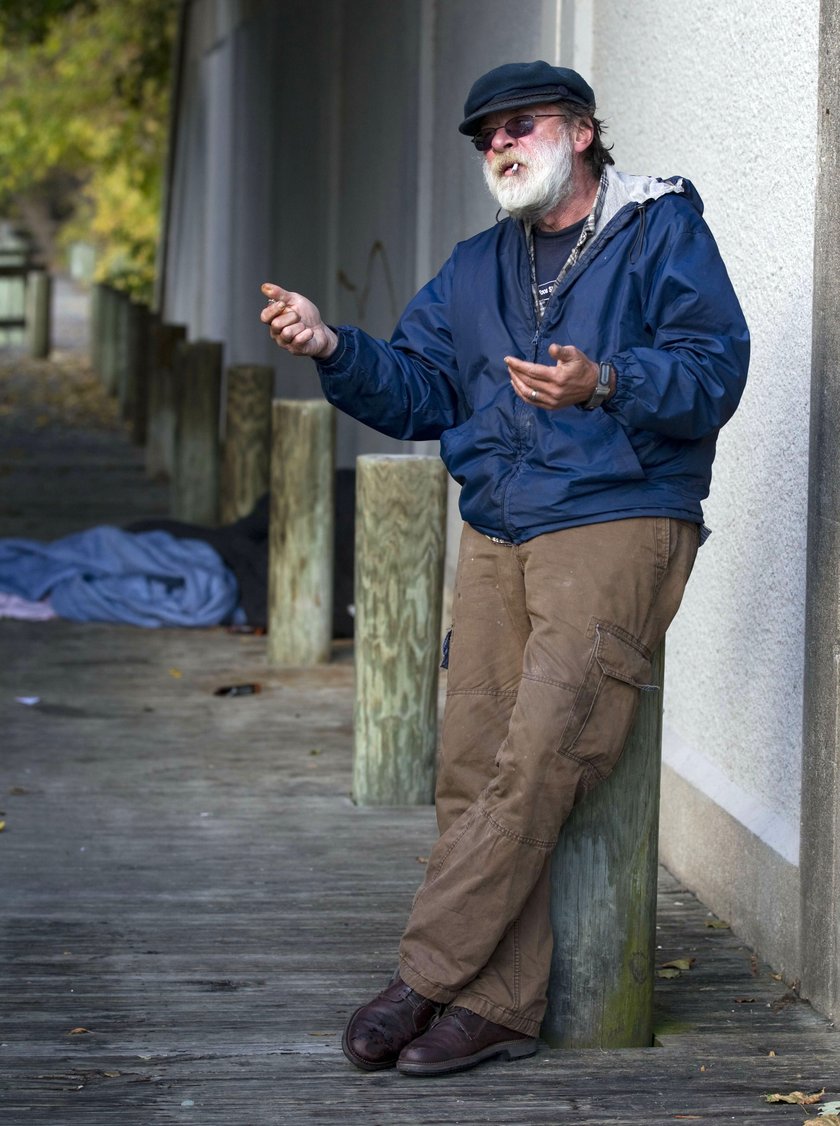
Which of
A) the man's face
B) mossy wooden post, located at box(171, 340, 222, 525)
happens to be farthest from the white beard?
mossy wooden post, located at box(171, 340, 222, 525)

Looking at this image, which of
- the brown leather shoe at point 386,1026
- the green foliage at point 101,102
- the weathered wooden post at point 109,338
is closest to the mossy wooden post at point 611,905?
the brown leather shoe at point 386,1026

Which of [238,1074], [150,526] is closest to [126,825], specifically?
[238,1074]

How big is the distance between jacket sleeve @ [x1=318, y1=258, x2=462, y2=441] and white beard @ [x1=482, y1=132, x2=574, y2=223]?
0.34 m

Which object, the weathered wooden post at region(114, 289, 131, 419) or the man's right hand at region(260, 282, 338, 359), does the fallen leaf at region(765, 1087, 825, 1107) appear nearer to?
the man's right hand at region(260, 282, 338, 359)

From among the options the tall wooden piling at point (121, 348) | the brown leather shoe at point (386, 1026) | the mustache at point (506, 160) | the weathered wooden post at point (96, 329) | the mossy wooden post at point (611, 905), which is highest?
the weathered wooden post at point (96, 329)

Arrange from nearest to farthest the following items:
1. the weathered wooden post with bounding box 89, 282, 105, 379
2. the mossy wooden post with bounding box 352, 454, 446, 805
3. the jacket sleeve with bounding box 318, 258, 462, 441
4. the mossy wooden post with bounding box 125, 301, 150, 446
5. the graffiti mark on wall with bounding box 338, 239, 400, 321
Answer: the jacket sleeve with bounding box 318, 258, 462, 441 → the mossy wooden post with bounding box 352, 454, 446, 805 → the graffiti mark on wall with bounding box 338, 239, 400, 321 → the mossy wooden post with bounding box 125, 301, 150, 446 → the weathered wooden post with bounding box 89, 282, 105, 379

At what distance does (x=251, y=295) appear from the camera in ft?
52.7

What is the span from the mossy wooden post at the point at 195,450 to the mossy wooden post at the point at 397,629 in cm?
559

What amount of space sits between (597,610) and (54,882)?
2.10 metres

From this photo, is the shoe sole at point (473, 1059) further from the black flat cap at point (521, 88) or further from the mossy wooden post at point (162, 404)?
the mossy wooden post at point (162, 404)

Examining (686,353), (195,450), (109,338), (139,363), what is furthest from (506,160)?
(109,338)

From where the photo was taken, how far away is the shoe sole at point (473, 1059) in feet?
12.9

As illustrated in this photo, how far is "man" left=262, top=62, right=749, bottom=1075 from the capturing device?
3803 millimetres

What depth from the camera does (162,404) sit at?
1424 cm
